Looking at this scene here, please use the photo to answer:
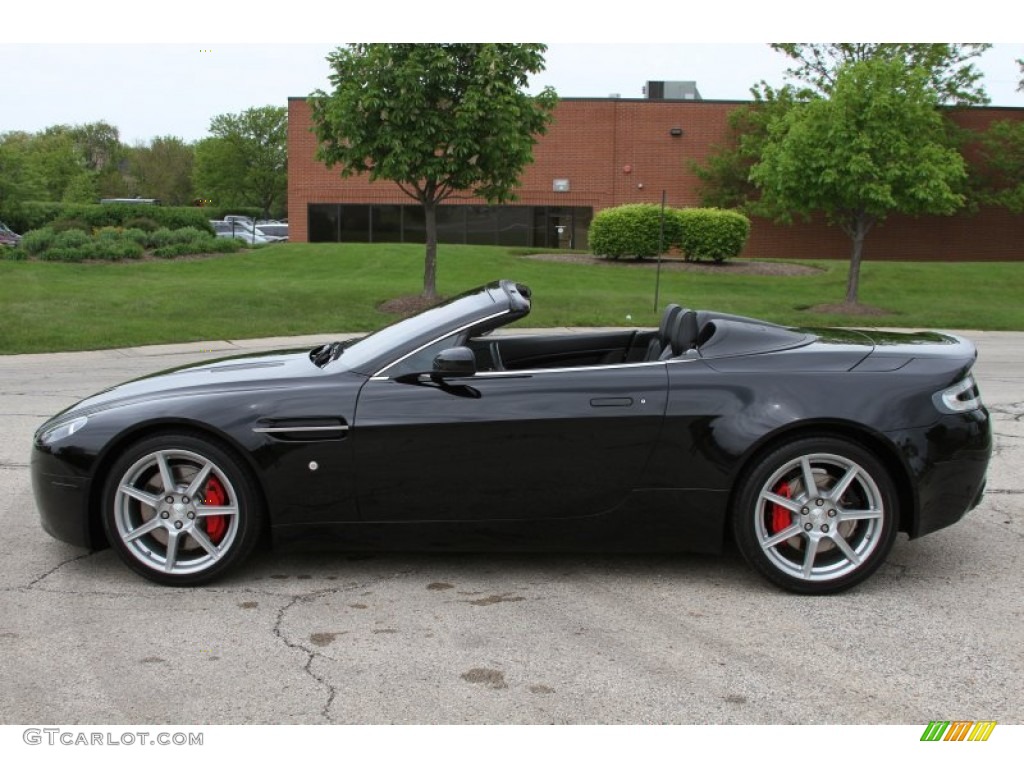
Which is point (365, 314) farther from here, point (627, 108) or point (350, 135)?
point (627, 108)

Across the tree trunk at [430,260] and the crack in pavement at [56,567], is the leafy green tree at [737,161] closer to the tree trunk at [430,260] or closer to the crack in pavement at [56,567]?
the tree trunk at [430,260]

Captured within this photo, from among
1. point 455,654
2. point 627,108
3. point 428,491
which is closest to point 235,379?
point 428,491

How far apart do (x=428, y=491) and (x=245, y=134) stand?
70.1 m

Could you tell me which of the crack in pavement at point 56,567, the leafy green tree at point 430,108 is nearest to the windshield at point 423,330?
the crack in pavement at point 56,567

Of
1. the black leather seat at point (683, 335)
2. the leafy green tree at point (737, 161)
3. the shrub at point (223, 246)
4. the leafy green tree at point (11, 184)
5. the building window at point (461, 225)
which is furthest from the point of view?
the leafy green tree at point (11, 184)

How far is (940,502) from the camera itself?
4566 millimetres

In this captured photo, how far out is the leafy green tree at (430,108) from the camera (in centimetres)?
1778

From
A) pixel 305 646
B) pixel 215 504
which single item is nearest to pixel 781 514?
pixel 305 646

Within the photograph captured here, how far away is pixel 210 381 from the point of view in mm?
4852

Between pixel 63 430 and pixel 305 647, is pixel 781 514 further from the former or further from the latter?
pixel 63 430

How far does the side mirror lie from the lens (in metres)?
4.51

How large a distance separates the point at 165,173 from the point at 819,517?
75257mm

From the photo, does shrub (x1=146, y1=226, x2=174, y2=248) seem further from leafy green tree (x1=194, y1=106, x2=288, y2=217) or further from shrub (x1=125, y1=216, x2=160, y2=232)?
leafy green tree (x1=194, y1=106, x2=288, y2=217)

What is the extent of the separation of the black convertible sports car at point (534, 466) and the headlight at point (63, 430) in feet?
0.09
